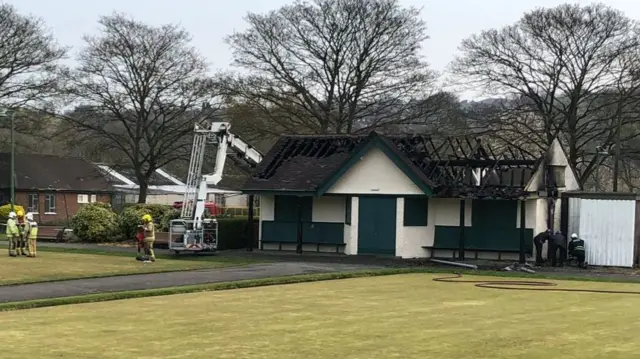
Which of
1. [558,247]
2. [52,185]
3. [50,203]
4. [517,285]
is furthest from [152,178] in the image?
[517,285]

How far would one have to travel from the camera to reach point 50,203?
211 feet

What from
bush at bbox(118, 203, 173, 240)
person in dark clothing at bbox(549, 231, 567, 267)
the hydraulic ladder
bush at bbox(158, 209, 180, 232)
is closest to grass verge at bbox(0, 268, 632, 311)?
person in dark clothing at bbox(549, 231, 567, 267)

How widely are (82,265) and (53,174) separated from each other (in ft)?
135

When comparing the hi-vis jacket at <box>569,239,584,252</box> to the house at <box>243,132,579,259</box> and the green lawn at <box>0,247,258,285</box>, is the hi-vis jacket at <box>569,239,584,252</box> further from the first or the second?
the green lawn at <box>0,247,258,285</box>

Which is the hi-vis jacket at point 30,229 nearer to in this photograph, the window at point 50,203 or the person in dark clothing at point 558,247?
the person in dark clothing at point 558,247

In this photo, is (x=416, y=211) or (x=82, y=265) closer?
(x=82, y=265)

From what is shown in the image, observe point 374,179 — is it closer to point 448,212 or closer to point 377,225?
point 377,225

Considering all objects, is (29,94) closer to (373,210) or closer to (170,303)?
(373,210)

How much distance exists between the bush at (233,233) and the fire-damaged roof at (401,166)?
2431 millimetres

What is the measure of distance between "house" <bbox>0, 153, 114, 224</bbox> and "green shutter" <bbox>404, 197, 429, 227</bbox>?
109ft

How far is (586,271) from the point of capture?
28.9m

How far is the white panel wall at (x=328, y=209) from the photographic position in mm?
34969

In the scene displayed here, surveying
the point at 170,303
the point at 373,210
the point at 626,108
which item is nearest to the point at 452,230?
the point at 373,210

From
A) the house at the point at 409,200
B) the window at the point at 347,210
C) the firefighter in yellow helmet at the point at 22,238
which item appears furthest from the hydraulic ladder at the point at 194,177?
the firefighter in yellow helmet at the point at 22,238
